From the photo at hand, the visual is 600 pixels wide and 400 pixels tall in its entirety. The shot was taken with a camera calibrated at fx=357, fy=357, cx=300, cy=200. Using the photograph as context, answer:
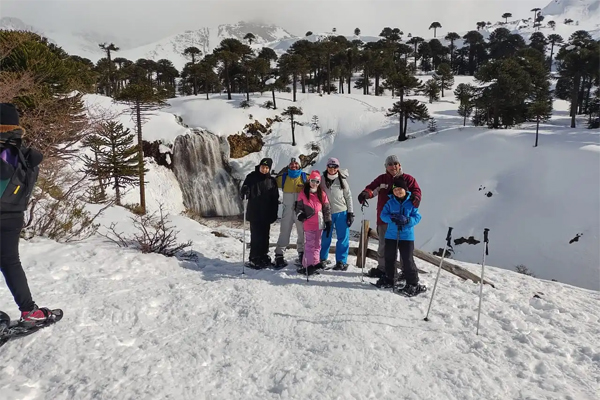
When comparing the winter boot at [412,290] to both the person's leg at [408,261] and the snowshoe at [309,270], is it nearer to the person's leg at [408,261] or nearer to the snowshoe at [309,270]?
the person's leg at [408,261]

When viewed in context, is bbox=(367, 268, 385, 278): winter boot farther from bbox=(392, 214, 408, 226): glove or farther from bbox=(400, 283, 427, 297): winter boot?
bbox=(392, 214, 408, 226): glove

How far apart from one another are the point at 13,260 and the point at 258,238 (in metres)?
3.47

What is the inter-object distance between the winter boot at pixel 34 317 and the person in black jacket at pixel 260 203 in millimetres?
3033

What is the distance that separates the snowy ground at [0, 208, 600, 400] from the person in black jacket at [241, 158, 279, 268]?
0.51m

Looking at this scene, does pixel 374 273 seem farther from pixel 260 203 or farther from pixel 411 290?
pixel 260 203

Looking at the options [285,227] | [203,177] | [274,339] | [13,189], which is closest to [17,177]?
[13,189]

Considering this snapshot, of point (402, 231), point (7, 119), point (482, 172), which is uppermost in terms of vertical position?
point (7, 119)

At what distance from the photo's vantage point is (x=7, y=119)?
2.89m

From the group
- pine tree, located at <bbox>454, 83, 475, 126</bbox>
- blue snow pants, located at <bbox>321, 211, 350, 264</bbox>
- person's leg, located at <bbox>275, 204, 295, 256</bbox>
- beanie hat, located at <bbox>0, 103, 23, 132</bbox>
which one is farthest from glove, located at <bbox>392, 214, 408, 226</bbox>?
pine tree, located at <bbox>454, 83, 475, 126</bbox>

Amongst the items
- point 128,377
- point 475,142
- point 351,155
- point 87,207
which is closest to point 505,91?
point 475,142

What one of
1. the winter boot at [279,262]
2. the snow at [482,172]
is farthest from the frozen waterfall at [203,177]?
the winter boot at [279,262]

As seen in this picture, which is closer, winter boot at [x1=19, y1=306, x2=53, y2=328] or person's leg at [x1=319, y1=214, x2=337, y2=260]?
winter boot at [x1=19, y1=306, x2=53, y2=328]

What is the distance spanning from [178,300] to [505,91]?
1247 inches

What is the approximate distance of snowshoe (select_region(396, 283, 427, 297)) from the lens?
504 cm
